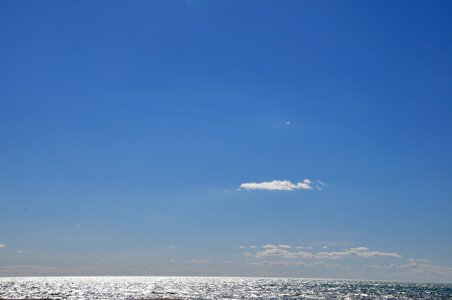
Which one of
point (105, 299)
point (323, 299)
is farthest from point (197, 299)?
point (323, 299)

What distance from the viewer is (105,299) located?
103m

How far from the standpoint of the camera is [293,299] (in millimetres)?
106062

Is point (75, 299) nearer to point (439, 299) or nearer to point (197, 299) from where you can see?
point (197, 299)

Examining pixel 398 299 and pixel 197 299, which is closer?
pixel 197 299

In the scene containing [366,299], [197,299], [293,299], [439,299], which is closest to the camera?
[197,299]

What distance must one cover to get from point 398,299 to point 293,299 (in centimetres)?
3241

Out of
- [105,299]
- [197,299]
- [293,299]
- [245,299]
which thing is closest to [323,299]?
[293,299]

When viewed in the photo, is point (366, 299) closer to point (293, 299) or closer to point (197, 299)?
point (293, 299)

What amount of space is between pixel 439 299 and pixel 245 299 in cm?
5708

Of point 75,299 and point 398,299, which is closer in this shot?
point 75,299

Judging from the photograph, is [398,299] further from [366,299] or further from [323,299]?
[323,299]

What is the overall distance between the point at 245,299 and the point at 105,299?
30000 mm

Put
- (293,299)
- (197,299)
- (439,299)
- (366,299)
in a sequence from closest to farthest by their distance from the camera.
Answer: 1. (197,299)
2. (293,299)
3. (366,299)
4. (439,299)

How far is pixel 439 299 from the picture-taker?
414ft
